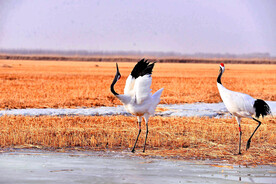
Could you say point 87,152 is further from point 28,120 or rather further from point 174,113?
point 174,113

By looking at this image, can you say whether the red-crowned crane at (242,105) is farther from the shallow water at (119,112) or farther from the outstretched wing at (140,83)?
the shallow water at (119,112)

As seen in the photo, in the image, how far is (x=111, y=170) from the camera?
310 inches

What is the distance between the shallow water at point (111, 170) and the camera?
715cm

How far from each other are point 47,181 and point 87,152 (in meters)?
3.09

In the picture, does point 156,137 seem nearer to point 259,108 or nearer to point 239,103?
point 239,103

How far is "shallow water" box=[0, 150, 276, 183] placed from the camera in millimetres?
7152

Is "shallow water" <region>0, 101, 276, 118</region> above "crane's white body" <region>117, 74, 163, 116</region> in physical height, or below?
below

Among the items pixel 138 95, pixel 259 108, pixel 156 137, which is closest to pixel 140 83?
pixel 138 95

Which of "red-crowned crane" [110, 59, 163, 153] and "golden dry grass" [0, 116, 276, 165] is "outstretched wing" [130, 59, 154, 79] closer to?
"red-crowned crane" [110, 59, 163, 153]

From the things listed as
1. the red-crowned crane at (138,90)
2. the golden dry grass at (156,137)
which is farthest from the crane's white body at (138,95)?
the golden dry grass at (156,137)

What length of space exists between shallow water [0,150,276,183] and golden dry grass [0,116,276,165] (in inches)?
35.0

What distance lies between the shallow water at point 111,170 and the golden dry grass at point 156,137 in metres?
0.89

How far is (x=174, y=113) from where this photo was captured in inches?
701

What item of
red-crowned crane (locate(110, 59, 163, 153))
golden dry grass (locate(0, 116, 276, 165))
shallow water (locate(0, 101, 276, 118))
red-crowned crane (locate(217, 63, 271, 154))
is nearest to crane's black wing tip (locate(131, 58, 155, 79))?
red-crowned crane (locate(110, 59, 163, 153))
